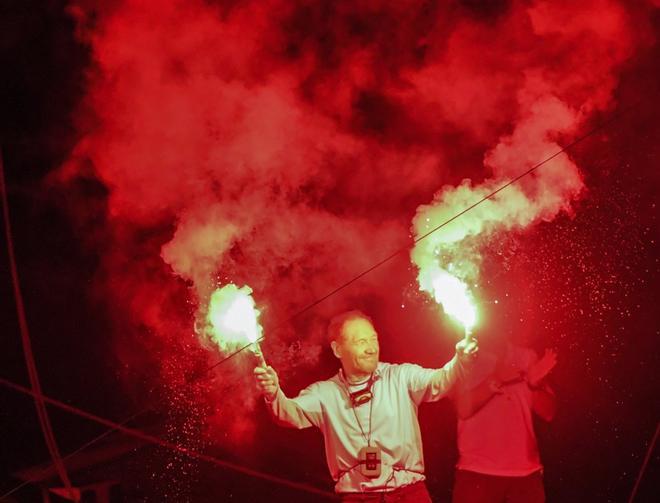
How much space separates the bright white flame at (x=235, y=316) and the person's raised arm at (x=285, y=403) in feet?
0.80

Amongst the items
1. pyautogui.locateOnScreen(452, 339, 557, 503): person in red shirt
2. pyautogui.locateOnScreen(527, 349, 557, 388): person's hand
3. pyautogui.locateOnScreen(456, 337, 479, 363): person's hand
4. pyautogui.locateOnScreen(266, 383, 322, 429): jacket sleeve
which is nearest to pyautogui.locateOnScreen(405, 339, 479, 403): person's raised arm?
pyautogui.locateOnScreen(456, 337, 479, 363): person's hand

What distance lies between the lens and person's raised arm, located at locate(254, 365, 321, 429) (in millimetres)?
4164

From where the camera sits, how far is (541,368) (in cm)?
484

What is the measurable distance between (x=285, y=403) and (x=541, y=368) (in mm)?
1857

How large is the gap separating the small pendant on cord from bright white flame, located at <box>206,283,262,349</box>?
3.07 feet

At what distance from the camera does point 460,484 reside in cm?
438

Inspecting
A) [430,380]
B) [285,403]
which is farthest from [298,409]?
[430,380]

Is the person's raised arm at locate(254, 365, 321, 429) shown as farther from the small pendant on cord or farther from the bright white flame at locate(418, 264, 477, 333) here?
the bright white flame at locate(418, 264, 477, 333)

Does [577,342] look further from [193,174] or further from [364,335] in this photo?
[193,174]

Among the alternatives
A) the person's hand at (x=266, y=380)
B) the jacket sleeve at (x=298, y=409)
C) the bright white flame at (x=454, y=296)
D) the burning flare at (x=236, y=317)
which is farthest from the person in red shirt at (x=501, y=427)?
the burning flare at (x=236, y=317)

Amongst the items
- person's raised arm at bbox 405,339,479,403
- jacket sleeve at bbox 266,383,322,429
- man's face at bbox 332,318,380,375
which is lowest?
person's raised arm at bbox 405,339,479,403

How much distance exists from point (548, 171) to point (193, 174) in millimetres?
2801

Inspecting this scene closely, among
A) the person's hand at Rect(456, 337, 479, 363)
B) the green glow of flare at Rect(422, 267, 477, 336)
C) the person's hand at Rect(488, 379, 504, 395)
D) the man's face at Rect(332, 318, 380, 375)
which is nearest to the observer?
the person's hand at Rect(456, 337, 479, 363)

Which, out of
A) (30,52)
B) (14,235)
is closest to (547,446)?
(14,235)
